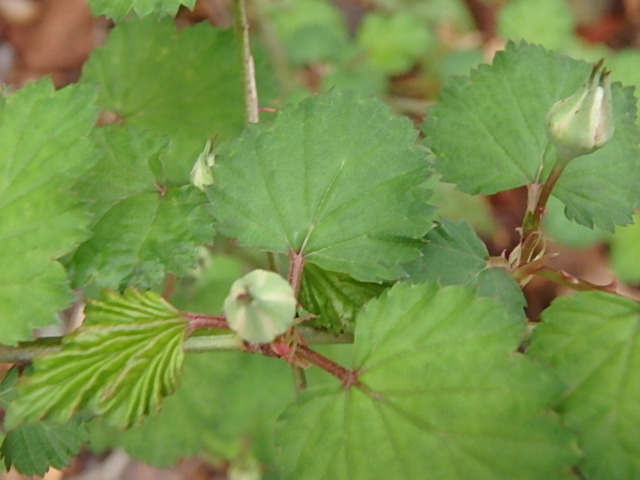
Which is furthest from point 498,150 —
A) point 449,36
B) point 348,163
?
point 449,36

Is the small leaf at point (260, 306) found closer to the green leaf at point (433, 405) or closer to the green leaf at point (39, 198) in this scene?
the green leaf at point (433, 405)

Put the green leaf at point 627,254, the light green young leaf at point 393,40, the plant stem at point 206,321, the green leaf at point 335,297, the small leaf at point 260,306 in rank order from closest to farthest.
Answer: the small leaf at point 260,306 < the plant stem at point 206,321 < the green leaf at point 335,297 < the green leaf at point 627,254 < the light green young leaf at point 393,40

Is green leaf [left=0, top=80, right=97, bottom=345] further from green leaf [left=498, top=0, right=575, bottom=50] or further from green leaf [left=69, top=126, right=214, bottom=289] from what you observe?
green leaf [left=498, top=0, right=575, bottom=50]

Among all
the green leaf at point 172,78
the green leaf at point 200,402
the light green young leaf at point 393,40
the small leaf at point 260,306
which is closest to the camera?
the small leaf at point 260,306

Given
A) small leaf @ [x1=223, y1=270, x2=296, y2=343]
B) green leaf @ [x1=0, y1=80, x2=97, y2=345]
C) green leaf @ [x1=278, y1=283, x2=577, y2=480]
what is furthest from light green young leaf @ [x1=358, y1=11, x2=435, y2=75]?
small leaf @ [x1=223, y1=270, x2=296, y2=343]

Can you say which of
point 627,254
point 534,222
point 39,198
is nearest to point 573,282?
point 534,222

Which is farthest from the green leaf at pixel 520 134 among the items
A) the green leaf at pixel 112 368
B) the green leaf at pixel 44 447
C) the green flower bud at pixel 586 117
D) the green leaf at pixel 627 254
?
the green leaf at pixel 627 254
